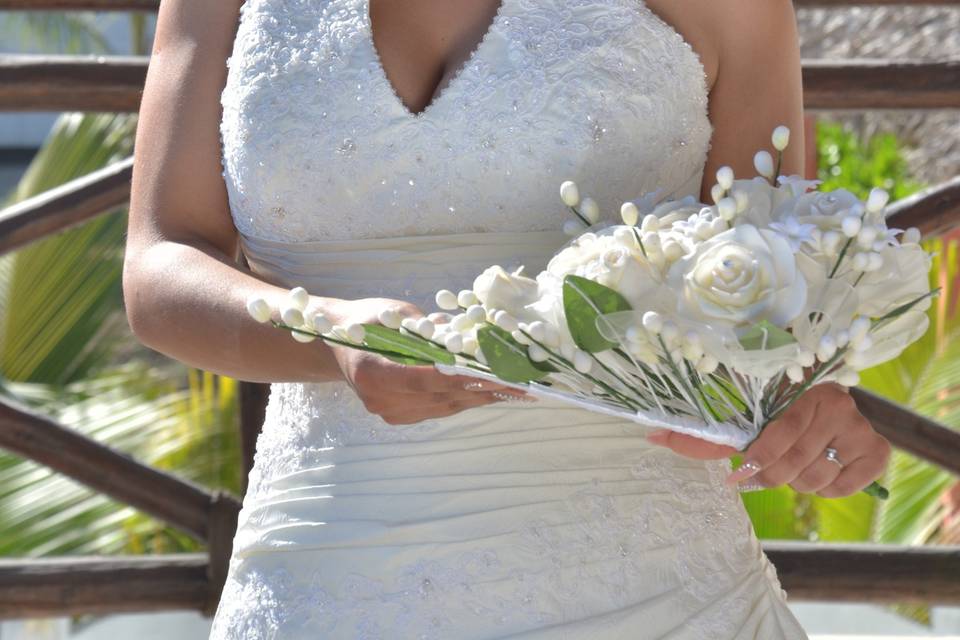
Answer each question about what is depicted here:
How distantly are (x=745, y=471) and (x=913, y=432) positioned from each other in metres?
2.10

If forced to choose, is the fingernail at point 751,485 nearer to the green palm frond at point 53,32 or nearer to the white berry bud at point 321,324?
the white berry bud at point 321,324

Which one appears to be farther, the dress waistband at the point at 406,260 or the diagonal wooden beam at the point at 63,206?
the diagonal wooden beam at the point at 63,206

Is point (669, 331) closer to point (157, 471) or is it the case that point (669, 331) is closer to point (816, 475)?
point (816, 475)

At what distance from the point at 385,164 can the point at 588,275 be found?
381 millimetres

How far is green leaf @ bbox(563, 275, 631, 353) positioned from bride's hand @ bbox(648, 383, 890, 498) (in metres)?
0.16

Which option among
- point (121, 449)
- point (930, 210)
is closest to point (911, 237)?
point (930, 210)

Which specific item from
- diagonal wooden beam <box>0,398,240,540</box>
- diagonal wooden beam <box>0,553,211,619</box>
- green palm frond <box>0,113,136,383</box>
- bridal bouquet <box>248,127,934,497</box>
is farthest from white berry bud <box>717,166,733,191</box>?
green palm frond <box>0,113,136,383</box>

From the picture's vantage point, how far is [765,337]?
961 mm

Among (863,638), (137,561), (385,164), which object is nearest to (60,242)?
(137,561)

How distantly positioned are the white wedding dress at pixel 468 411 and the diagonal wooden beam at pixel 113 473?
1681 mm

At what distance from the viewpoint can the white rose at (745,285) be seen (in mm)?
977

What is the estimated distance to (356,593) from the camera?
1.29 meters

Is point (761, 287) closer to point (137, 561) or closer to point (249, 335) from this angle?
point (249, 335)

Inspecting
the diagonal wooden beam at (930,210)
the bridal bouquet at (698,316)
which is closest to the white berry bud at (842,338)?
the bridal bouquet at (698,316)
